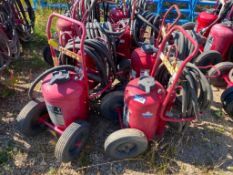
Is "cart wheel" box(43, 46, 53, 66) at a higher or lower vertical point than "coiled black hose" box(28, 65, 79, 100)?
lower

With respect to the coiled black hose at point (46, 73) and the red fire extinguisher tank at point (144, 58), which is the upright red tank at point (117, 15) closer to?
the red fire extinguisher tank at point (144, 58)

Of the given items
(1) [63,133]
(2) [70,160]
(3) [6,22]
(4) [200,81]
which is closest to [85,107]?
(1) [63,133]

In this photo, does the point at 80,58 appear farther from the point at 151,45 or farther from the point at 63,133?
the point at 151,45

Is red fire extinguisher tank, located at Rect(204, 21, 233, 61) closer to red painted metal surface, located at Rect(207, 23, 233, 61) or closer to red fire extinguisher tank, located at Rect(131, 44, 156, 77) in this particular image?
red painted metal surface, located at Rect(207, 23, 233, 61)

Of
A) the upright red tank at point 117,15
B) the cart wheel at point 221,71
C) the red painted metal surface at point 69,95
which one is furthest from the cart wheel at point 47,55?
the cart wheel at point 221,71

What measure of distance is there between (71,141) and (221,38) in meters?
2.82

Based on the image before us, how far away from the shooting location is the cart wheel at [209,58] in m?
4.18

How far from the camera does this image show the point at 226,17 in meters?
4.65

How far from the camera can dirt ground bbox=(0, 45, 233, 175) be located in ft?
10.0

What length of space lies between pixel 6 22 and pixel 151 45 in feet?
7.41

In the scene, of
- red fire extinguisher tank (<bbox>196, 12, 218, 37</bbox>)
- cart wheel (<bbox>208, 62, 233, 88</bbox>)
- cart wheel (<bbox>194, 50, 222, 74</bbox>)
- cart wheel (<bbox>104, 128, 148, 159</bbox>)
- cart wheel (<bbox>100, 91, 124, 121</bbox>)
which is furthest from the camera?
red fire extinguisher tank (<bbox>196, 12, 218, 37</bbox>)

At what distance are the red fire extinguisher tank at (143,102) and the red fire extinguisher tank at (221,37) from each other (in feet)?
6.39

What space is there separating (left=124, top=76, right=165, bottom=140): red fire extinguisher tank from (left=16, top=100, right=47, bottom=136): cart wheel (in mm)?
1008

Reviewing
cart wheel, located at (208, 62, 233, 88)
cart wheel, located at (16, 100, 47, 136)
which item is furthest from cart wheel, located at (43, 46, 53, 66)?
cart wheel, located at (208, 62, 233, 88)
